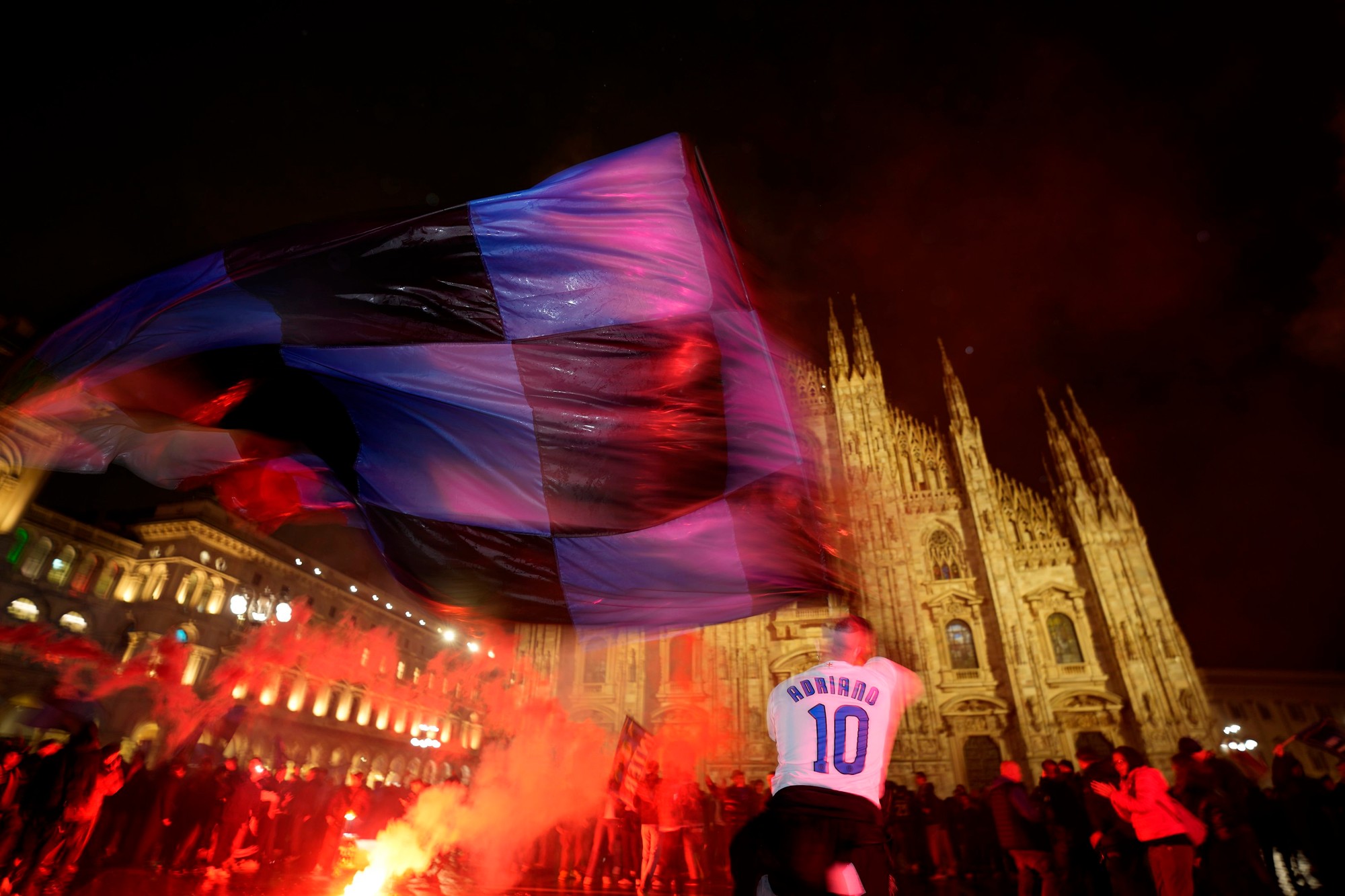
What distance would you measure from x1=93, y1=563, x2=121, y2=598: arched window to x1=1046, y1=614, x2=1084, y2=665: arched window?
41.4 meters

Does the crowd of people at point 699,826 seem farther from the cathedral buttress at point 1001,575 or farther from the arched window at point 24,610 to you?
the arched window at point 24,610

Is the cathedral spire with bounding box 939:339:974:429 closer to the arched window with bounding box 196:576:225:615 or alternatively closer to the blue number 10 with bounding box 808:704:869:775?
the blue number 10 with bounding box 808:704:869:775

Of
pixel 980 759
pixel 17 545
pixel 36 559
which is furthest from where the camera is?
pixel 36 559

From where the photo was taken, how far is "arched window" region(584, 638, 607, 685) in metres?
26.6

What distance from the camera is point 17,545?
80.7 feet

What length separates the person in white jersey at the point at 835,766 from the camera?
2.50 meters

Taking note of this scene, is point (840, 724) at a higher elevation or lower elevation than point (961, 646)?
lower

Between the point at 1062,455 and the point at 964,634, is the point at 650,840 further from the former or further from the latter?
the point at 1062,455

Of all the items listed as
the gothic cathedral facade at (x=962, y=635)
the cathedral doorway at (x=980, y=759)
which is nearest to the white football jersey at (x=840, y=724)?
the gothic cathedral facade at (x=962, y=635)

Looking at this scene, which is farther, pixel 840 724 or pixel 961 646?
pixel 961 646

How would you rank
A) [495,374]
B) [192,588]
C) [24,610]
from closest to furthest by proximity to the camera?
[495,374]
[24,610]
[192,588]

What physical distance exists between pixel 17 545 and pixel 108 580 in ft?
17.6

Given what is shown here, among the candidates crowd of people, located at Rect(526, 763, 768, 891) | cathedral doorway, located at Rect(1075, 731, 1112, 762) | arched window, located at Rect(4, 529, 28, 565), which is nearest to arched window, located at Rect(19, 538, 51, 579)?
arched window, located at Rect(4, 529, 28, 565)

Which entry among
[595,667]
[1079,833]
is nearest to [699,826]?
[1079,833]
